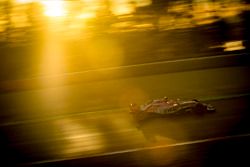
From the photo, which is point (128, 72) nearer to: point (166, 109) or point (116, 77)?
point (116, 77)

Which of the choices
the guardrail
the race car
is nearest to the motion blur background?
the guardrail

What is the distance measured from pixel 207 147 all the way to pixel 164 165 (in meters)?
0.62

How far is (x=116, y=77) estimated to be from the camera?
34.0ft

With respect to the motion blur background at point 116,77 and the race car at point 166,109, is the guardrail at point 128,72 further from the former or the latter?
the race car at point 166,109

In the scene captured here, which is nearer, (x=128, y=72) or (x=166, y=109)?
(x=166, y=109)

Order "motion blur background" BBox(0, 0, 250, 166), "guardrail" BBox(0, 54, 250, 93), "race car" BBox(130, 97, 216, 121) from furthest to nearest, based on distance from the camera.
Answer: "guardrail" BBox(0, 54, 250, 93)
"race car" BBox(130, 97, 216, 121)
"motion blur background" BBox(0, 0, 250, 166)

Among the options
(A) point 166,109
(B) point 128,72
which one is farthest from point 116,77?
(A) point 166,109

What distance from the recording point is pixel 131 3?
12289 millimetres

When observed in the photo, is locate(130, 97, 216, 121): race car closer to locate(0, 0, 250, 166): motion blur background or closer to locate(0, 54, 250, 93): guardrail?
locate(0, 0, 250, 166): motion blur background

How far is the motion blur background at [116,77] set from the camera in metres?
5.90

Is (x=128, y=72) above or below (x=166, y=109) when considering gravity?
below

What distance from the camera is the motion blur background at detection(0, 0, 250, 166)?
232 inches

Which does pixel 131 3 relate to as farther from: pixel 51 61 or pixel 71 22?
pixel 51 61

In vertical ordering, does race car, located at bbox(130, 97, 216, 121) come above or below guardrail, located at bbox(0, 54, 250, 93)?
above
